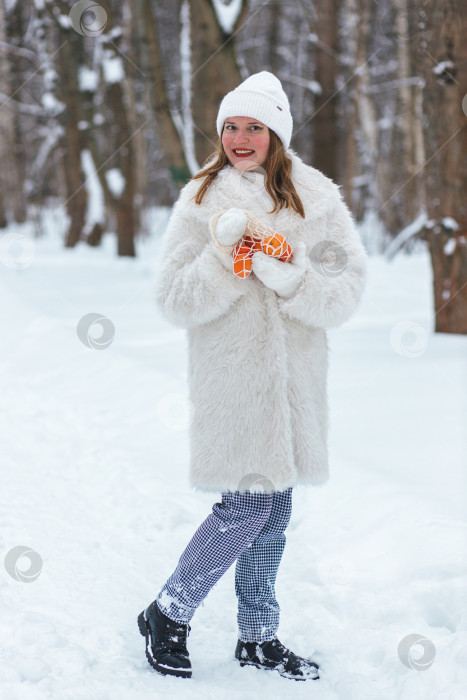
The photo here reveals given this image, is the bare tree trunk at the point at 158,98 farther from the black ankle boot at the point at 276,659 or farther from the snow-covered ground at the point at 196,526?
the black ankle boot at the point at 276,659

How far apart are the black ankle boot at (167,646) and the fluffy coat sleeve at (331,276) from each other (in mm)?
1040

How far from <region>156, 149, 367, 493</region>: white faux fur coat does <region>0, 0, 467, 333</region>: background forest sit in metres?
4.15

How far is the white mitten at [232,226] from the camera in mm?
2098

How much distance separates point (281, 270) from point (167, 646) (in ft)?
4.00

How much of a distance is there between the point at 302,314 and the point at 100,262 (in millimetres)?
11932

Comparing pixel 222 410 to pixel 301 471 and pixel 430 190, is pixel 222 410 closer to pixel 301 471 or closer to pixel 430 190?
pixel 301 471

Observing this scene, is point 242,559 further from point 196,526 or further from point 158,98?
point 158,98

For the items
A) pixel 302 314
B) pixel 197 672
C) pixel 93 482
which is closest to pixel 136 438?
pixel 93 482

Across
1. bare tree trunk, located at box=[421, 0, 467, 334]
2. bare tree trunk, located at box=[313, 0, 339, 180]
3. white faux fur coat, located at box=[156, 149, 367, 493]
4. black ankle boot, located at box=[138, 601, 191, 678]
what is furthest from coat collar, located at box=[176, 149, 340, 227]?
bare tree trunk, located at box=[313, 0, 339, 180]

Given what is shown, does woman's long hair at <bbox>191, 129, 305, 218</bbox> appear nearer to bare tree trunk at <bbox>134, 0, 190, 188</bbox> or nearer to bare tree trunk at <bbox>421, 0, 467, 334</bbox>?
bare tree trunk at <bbox>421, 0, 467, 334</bbox>

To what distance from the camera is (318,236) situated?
2.28 meters

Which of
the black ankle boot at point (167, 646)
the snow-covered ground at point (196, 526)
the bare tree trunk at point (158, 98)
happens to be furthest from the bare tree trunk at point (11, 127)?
the black ankle boot at point (167, 646)

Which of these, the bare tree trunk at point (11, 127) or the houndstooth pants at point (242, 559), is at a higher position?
the bare tree trunk at point (11, 127)

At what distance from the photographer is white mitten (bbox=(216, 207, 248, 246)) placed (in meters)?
2.10
